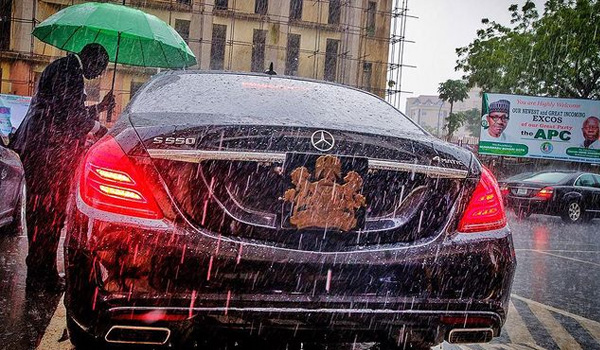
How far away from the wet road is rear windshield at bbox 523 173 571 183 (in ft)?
27.8

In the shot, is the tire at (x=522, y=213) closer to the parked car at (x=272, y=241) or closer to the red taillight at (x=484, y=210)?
the red taillight at (x=484, y=210)

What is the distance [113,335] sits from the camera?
2.37 metres

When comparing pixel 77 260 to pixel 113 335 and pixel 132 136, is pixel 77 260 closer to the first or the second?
pixel 113 335

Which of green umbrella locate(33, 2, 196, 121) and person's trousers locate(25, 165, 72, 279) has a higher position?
green umbrella locate(33, 2, 196, 121)

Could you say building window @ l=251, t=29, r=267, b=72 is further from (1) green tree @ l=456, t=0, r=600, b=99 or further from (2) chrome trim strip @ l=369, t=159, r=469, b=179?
(2) chrome trim strip @ l=369, t=159, r=469, b=179

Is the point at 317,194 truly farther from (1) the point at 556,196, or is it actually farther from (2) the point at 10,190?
(1) the point at 556,196

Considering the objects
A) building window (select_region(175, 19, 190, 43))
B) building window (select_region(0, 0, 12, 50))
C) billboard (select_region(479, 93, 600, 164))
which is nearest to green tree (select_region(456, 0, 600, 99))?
billboard (select_region(479, 93, 600, 164))

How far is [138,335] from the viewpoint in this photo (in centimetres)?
236

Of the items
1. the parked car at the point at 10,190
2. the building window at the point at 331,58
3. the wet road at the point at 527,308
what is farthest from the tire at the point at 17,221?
the building window at the point at 331,58

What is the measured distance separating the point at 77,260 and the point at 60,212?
8.42 ft

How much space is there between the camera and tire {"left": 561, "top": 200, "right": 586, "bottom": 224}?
16839 mm

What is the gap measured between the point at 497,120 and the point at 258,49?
16357mm

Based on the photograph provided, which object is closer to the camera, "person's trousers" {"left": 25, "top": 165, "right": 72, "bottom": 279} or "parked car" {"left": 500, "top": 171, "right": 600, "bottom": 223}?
"person's trousers" {"left": 25, "top": 165, "right": 72, "bottom": 279}

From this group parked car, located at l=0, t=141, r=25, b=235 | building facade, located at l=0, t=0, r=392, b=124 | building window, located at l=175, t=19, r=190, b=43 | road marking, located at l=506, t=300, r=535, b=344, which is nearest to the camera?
road marking, located at l=506, t=300, r=535, b=344
